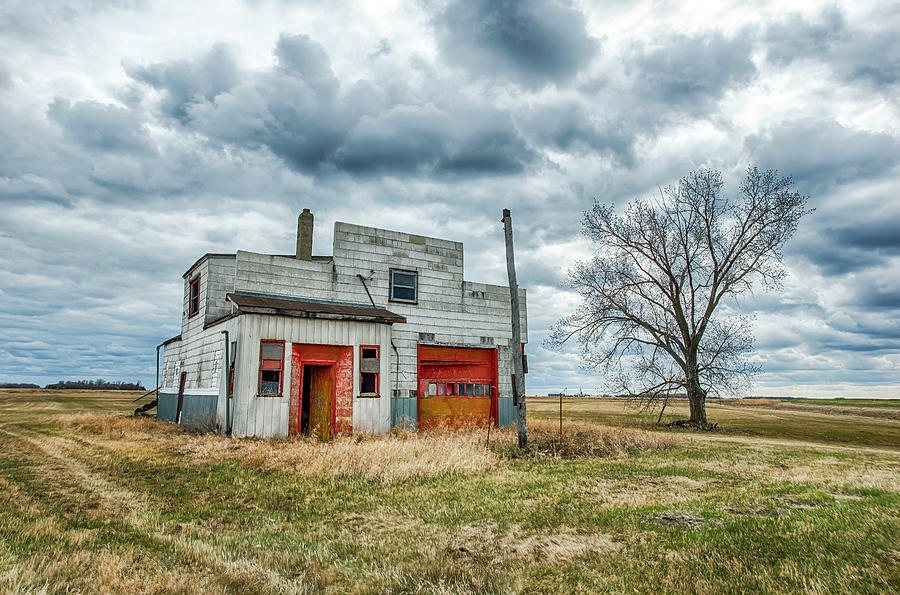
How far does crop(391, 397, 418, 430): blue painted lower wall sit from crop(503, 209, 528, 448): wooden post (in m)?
5.13

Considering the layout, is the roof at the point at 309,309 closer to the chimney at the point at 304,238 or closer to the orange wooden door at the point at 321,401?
the orange wooden door at the point at 321,401

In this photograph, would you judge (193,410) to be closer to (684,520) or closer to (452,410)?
(452,410)

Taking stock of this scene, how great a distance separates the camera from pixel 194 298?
22.6 meters

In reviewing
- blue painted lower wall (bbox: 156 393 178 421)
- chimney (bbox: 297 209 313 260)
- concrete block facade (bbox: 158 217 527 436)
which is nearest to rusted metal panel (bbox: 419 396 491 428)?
concrete block facade (bbox: 158 217 527 436)

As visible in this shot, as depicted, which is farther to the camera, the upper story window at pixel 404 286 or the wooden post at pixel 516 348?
the upper story window at pixel 404 286

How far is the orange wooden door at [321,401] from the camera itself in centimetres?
1731

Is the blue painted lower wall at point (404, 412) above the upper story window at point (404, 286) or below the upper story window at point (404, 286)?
below

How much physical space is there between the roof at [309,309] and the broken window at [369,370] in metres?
1.03

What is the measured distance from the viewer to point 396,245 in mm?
20719

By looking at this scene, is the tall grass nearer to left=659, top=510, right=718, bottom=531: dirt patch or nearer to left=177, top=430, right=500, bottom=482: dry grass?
left=177, top=430, right=500, bottom=482: dry grass

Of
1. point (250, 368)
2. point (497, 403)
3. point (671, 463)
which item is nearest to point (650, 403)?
point (497, 403)

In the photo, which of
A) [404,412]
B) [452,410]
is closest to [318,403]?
[404,412]

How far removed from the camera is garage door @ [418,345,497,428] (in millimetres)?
20219

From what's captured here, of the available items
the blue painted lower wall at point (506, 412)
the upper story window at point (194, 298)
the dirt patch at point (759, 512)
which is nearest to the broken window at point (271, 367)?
the upper story window at point (194, 298)
